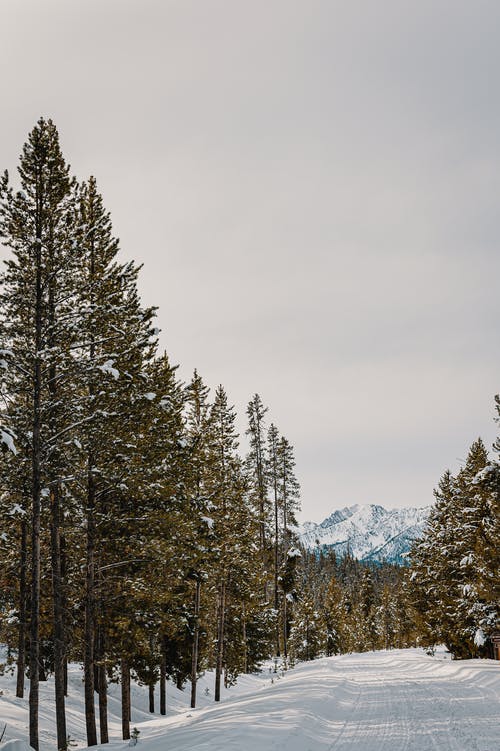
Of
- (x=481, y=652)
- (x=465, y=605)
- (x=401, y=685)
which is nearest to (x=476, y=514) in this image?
(x=465, y=605)

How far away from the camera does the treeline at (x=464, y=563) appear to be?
2472 cm

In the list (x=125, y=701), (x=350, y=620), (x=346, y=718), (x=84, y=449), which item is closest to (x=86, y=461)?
(x=84, y=449)

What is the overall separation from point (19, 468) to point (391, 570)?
154905 mm

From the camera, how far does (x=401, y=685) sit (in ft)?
65.1

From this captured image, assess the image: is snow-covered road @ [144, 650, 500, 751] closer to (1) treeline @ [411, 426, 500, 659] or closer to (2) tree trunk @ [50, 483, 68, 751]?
(2) tree trunk @ [50, 483, 68, 751]

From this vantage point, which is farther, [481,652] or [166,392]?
[481,652]

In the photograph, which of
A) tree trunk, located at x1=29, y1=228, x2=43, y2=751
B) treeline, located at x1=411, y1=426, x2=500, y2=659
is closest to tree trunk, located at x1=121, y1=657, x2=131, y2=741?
tree trunk, located at x1=29, y1=228, x2=43, y2=751

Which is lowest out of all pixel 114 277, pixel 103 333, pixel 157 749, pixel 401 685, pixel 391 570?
pixel 391 570

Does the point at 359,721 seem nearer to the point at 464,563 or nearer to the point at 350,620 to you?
the point at 464,563

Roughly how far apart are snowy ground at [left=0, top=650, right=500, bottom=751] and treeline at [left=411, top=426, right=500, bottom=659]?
393 centimetres

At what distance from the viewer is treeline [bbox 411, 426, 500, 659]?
24719 mm

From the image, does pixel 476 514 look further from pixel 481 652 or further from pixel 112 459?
pixel 112 459

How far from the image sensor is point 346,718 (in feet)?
43.4

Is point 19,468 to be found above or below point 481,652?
above
